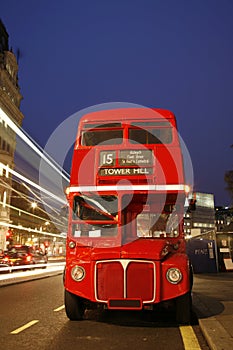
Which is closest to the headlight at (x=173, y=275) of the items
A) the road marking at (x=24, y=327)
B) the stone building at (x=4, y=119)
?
the road marking at (x=24, y=327)

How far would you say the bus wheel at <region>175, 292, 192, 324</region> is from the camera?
725 centimetres

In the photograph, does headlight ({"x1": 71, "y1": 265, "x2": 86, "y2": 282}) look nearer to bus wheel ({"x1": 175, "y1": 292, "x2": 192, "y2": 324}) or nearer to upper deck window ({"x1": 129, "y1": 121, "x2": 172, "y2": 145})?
bus wheel ({"x1": 175, "y1": 292, "x2": 192, "y2": 324})

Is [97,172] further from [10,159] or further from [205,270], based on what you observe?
[10,159]

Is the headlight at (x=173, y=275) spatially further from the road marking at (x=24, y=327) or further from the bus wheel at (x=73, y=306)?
the road marking at (x=24, y=327)

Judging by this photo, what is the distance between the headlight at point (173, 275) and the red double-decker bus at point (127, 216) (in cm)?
2

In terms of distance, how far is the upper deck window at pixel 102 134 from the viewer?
9016 millimetres

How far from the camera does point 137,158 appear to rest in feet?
27.7

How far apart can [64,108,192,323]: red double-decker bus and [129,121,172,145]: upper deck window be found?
23 millimetres

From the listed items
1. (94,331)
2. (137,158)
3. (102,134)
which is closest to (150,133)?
(137,158)

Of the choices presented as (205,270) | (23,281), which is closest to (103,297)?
(23,281)

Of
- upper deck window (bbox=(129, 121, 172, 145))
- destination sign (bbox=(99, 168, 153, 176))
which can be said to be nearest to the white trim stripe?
destination sign (bbox=(99, 168, 153, 176))

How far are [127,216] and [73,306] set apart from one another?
6.62 feet

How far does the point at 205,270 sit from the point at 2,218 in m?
36.0

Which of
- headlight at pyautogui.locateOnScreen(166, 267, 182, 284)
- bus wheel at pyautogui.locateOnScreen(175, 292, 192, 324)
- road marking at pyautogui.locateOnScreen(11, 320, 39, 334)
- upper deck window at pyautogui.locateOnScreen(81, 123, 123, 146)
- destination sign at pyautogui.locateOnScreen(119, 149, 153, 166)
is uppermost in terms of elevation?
upper deck window at pyautogui.locateOnScreen(81, 123, 123, 146)
